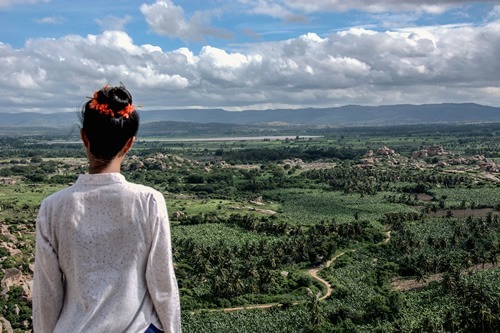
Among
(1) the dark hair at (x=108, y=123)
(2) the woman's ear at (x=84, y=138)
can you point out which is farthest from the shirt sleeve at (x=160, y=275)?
(2) the woman's ear at (x=84, y=138)

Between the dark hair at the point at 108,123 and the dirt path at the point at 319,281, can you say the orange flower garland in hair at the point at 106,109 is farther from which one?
the dirt path at the point at 319,281

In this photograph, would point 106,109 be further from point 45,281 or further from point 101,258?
point 45,281

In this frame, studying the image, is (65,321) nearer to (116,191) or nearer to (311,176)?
(116,191)

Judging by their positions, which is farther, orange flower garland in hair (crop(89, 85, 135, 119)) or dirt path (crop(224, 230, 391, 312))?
dirt path (crop(224, 230, 391, 312))

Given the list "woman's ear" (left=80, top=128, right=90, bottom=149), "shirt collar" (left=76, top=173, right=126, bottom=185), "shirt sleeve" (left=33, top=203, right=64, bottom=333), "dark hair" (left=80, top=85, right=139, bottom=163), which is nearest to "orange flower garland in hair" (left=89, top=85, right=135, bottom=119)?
"dark hair" (left=80, top=85, right=139, bottom=163)

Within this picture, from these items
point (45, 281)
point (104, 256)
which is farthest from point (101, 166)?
point (45, 281)

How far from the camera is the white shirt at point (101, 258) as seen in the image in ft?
8.80

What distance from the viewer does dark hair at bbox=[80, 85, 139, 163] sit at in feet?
9.03

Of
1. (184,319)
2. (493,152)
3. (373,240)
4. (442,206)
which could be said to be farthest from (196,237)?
(493,152)

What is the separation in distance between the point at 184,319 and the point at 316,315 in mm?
8522

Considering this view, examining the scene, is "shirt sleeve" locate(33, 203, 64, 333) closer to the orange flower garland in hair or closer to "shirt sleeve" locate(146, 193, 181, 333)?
"shirt sleeve" locate(146, 193, 181, 333)

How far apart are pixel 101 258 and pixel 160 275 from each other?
0.31m

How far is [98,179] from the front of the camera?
2736 mm

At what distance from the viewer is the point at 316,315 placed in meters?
32.1
